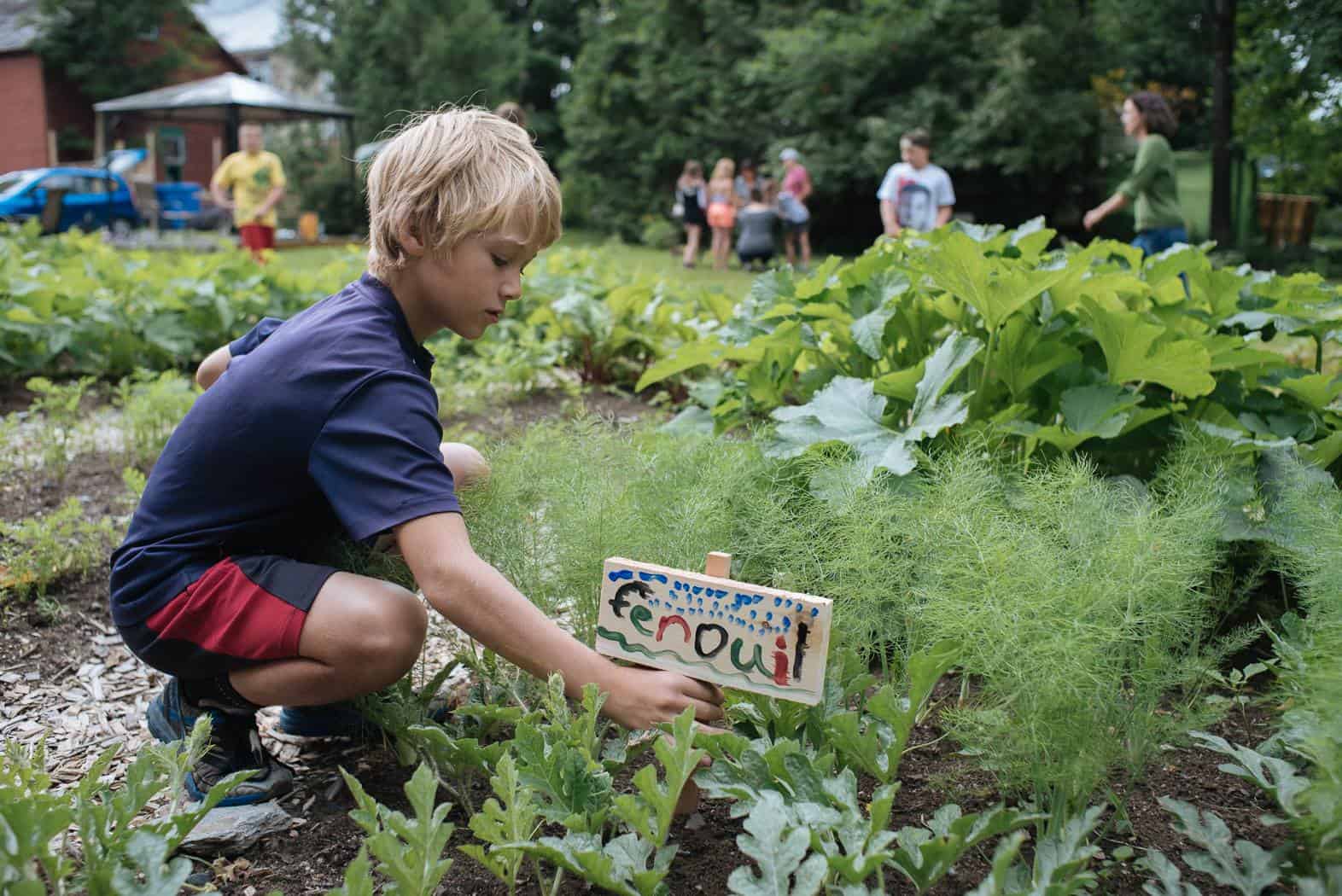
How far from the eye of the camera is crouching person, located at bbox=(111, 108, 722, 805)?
159 centimetres

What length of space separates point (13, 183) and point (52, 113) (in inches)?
314

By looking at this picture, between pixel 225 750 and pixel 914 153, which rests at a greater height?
pixel 914 153

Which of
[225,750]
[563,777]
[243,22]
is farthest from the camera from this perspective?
[243,22]

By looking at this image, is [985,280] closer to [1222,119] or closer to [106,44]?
[1222,119]

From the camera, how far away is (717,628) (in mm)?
1521

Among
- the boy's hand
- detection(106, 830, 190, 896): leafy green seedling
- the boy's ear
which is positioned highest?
the boy's ear

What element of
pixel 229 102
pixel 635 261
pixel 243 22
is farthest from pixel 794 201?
pixel 243 22

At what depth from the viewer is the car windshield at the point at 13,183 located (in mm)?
17359

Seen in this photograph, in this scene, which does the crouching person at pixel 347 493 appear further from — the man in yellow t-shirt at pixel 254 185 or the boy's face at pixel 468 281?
the man in yellow t-shirt at pixel 254 185

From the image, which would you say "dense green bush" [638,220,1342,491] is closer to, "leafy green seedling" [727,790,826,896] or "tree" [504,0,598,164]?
"leafy green seedling" [727,790,826,896]

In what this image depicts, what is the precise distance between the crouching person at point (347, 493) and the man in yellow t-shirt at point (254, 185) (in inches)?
321

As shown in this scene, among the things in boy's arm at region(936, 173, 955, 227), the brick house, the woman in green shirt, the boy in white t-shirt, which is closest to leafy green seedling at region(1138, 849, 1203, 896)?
the woman in green shirt

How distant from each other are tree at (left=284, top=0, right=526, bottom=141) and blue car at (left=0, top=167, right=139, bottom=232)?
5.89 metres

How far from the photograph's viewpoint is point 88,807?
1.39 m
